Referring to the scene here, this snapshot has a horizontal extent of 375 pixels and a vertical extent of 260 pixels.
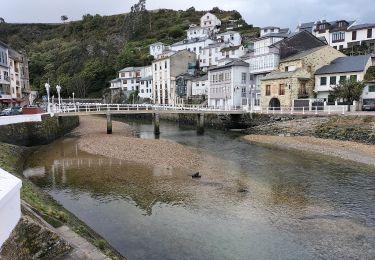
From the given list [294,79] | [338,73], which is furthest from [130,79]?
[338,73]

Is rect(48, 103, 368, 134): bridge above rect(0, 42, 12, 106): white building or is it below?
below

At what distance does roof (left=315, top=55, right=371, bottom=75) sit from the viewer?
43.8 metres

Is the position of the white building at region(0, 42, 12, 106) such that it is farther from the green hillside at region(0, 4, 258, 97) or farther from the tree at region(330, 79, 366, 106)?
the green hillside at region(0, 4, 258, 97)

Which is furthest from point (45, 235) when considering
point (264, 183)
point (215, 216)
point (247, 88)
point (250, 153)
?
point (247, 88)

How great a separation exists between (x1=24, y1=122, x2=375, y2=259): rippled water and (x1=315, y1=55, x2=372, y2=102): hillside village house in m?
22.5

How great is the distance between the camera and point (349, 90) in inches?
1606

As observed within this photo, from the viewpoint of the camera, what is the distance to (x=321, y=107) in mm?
42875

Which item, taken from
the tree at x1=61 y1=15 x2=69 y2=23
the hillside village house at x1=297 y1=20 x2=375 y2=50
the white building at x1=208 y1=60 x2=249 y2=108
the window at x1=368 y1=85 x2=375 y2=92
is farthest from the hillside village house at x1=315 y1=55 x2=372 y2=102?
the tree at x1=61 y1=15 x2=69 y2=23

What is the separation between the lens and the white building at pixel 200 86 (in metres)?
70.2

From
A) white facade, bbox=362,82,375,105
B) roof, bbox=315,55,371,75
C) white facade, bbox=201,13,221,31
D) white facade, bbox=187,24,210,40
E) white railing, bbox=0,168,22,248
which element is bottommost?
white railing, bbox=0,168,22,248

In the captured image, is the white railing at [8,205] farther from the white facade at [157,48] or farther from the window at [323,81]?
the white facade at [157,48]

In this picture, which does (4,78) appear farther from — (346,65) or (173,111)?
(346,65)

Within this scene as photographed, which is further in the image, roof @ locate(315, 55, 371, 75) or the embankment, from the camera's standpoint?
roof @ locate(315, 55, 371, 75)

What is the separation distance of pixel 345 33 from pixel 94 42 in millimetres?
97017
